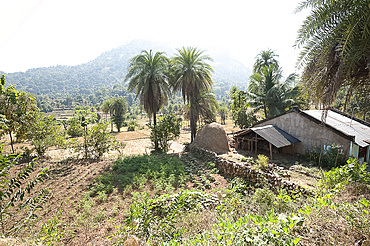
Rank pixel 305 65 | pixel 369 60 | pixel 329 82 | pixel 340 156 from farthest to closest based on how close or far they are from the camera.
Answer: pixel 340 156 < pixel 305 65 < pixel 329 82 < pixel 369 60

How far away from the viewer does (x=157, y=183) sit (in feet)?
24.9

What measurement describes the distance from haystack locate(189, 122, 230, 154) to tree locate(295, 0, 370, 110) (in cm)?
982

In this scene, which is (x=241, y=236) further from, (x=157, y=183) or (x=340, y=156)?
(x=340, y=156)

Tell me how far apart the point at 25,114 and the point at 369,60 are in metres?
13.9

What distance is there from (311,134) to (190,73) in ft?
36.1

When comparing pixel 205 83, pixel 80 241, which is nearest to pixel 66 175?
pixel 80 241

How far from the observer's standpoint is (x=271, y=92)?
66.4ft

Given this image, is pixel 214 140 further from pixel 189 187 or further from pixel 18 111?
pixel 18 111

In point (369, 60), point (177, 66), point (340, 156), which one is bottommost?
point (340, 156)

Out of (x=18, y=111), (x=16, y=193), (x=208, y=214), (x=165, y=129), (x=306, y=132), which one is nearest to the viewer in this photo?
(x=16, y=193)

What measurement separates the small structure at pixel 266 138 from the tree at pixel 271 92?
5.57m

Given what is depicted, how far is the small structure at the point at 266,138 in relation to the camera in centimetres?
1350

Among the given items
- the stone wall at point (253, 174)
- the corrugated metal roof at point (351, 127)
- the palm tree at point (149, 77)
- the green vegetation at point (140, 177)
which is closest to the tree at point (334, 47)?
the stone wall at point (253, 174)

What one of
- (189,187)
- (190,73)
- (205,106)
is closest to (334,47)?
(189,187)
